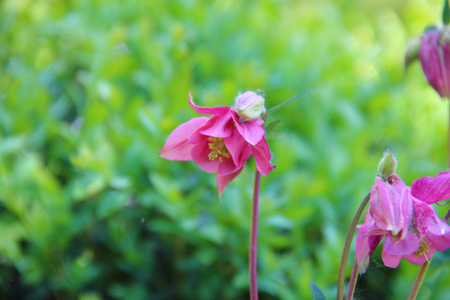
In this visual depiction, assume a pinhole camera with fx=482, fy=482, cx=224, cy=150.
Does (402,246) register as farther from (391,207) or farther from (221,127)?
(221,127)

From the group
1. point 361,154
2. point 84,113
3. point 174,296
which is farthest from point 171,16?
point 174,296

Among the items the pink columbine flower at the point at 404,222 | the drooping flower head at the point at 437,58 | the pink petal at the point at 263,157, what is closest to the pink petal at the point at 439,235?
the pink columbine flower at the point at 404,222

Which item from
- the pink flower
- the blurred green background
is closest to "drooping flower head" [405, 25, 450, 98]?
the pink flower

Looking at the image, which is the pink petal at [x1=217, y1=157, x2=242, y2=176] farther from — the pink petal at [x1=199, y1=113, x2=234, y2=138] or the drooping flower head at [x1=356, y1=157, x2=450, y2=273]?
the drooping flower head at [x1=356, y1=157, x2=450, y2=273]

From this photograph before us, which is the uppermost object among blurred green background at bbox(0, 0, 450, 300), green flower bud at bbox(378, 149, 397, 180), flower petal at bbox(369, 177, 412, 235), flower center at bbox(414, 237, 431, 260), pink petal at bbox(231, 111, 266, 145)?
pink petal at bbox(231, 111, 266, 145)

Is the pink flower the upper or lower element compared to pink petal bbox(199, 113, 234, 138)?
lower

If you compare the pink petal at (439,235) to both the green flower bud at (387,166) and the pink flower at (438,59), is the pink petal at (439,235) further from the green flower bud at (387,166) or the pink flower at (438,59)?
the pink flower at (438,59)

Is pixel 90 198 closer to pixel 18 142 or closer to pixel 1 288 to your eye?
pixel 18 142
